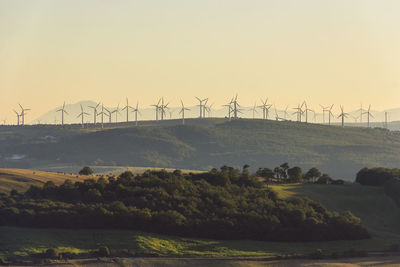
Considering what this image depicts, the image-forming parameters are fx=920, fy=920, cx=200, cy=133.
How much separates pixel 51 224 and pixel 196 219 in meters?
20.2

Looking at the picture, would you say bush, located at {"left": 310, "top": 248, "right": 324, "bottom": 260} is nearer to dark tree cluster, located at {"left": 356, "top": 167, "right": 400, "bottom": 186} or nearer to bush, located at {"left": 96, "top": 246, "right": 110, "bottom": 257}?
bush, located at {"left": 96, "top": 246, "right": 110, "bottom": 257}

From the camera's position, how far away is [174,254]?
11475 cm

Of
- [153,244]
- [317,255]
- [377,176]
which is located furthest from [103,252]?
[377,176]

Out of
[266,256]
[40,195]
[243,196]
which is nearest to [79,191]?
[40,195]

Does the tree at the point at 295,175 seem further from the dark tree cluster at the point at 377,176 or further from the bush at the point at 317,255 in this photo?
the bush at the point at 317,255

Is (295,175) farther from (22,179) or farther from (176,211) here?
(176,211)

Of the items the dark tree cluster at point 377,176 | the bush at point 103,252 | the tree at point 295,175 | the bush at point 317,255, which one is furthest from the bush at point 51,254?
the dark tree cluster at point 377,176

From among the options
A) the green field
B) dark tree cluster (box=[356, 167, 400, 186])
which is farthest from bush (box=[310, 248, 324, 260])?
dark tree cluster (box=[356, 167, 400, 186])

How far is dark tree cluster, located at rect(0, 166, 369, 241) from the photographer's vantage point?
408 ft

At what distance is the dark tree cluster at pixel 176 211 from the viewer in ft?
408

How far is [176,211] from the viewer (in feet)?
432

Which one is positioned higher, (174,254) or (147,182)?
(147,182)

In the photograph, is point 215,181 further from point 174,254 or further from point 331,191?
point 174,254

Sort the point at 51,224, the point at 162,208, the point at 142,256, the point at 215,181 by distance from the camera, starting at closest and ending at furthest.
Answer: the point at 142,256
the point at 51,224
the point at 162,208
the point at 215,181
